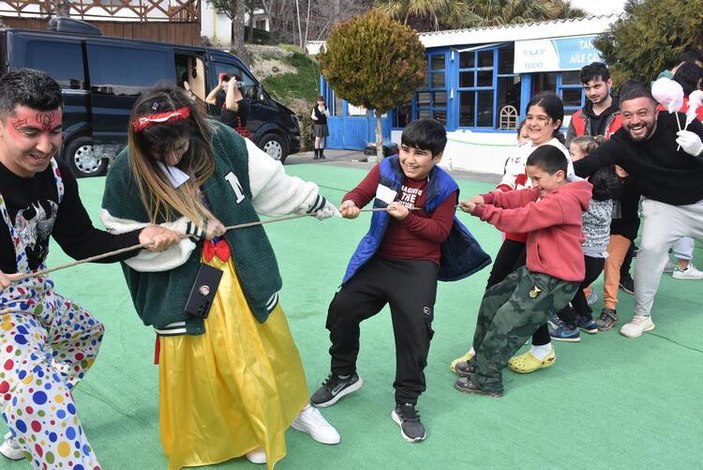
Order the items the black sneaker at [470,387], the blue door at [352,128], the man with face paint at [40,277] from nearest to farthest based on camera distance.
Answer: the man with face paint at [40,277] → the black sneaker at [470,387] → the blue door at [352,128]

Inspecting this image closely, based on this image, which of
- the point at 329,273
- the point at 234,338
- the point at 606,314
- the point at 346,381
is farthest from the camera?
the point at 329,273

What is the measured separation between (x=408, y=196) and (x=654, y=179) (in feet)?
6.31

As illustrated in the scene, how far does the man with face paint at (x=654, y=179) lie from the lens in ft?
12.5

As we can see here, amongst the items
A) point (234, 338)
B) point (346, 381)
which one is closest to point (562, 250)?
point (346, 381)

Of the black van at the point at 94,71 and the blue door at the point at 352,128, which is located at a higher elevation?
the black van at the point at 94,71

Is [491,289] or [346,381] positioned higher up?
[491,289]

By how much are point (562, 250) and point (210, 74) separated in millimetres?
9589

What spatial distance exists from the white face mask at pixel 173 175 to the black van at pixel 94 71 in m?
8.27

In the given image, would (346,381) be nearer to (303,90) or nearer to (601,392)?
(601,392)

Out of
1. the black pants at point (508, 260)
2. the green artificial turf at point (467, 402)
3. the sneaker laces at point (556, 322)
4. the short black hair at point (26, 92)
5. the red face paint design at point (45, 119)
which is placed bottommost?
the green artificial turf at point (467, 402)

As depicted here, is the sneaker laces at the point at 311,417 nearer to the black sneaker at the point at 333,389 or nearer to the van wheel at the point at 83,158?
the black sneaker at the point at 333,389

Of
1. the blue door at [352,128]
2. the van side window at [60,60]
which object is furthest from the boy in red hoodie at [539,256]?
the blue door at [352,128]

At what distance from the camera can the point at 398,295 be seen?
2.82 metres

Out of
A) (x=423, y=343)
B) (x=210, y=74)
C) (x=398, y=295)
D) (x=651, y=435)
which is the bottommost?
(x=651, y=435)
